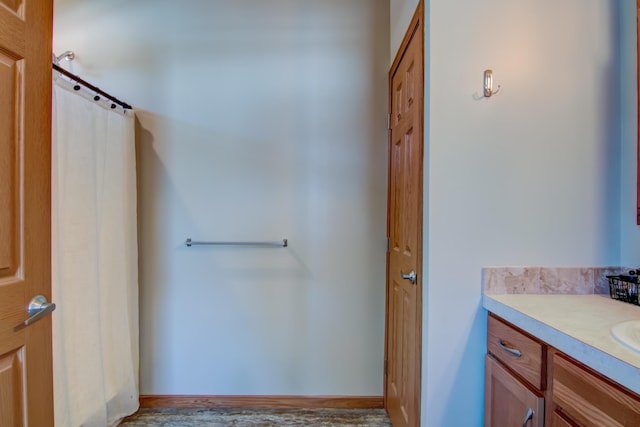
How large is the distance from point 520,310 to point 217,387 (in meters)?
1.78

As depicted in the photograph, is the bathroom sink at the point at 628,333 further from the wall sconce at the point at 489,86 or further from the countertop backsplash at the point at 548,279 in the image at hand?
the wall sconce at the point at 489,86

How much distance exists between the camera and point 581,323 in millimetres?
841

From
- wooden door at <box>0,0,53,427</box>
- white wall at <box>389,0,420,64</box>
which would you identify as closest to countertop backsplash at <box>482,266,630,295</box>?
white wall at <box>389,0,420,64</box>

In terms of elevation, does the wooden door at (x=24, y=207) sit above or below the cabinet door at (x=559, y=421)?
above

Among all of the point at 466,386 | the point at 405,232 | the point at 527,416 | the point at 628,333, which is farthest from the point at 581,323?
the point at 405,232

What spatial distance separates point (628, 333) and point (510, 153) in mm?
672

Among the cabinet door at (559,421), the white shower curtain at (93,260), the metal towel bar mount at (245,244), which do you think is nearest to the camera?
the cabinet door at (559,421)

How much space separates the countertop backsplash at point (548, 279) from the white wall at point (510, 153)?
0.11 ft

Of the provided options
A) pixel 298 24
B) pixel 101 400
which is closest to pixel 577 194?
pixel 298 24

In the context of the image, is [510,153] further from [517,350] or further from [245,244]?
[245,244]

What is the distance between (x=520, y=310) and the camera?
0.96 metres

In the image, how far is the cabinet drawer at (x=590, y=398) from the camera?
24.6 inches

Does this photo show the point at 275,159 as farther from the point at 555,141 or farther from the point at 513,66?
the point at 555,141

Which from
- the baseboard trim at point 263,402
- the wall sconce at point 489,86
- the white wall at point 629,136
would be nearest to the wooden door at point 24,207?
the baseboard trim at point 263,402
